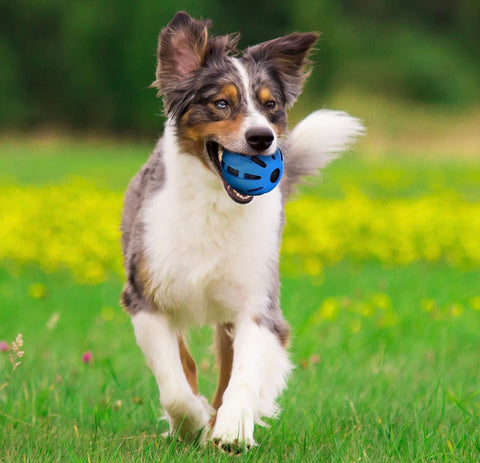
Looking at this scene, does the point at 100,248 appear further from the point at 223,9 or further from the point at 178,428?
the point at 223,9

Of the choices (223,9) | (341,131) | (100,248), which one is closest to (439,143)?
(223,9)

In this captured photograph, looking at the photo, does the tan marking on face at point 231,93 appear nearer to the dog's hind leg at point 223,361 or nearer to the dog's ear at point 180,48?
the dog's ear at point 180,48

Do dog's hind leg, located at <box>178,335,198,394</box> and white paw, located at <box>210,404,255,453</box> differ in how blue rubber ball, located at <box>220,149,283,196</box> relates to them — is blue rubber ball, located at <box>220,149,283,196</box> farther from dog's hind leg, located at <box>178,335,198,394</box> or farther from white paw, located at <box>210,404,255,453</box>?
dog's hind leg, located at <box>178,335,198,394</box>

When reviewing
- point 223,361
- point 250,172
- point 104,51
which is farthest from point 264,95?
point 104,51

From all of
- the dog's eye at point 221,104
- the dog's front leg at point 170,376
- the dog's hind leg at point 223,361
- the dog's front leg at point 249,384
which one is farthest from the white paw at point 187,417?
the dog's eye at point 221,104

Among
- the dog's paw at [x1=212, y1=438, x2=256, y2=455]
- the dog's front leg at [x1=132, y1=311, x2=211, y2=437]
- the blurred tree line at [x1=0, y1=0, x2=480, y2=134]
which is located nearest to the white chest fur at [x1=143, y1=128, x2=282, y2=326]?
the dog's front leg at [x1=132, y1=311, x2=211, y2=437]

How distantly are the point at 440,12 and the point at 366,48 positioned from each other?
5907 mm

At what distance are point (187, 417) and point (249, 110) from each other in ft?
4.59

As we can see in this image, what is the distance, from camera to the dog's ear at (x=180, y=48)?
13.8 feet

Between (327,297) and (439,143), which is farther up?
(327,297)

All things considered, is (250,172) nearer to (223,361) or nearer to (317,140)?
(223,361)

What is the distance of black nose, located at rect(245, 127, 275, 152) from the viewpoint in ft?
12.7

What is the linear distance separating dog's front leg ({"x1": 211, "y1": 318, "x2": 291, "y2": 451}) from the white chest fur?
0.47 feet

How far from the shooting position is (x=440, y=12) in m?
43.3
